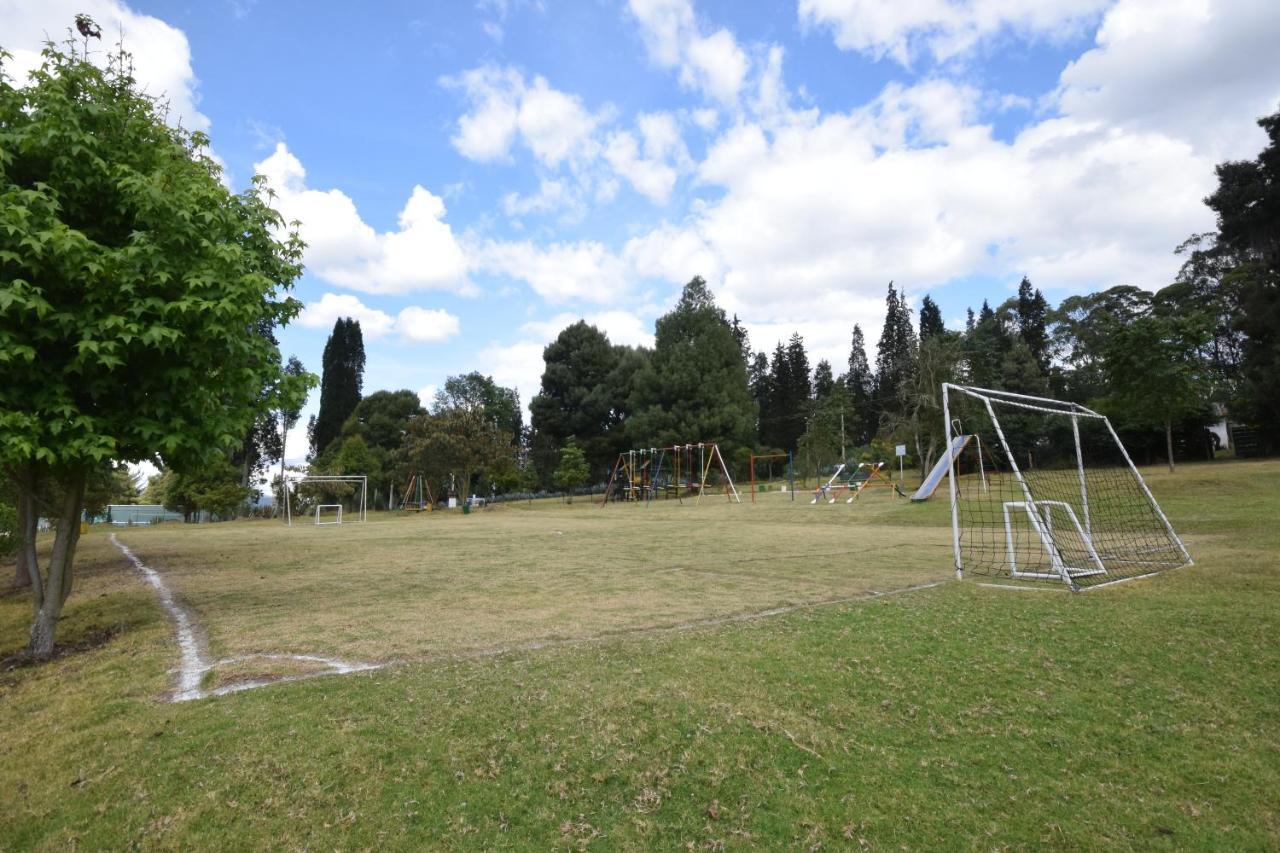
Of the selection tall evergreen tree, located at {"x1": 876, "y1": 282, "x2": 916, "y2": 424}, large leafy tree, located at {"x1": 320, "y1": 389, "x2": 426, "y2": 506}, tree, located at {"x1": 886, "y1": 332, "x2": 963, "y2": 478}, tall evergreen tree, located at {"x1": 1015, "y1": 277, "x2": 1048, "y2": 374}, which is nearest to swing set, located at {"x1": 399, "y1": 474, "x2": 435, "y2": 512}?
large leafy tree, located at {"x1": 320, "y1": 389, "x2": 426, "y2": 506}

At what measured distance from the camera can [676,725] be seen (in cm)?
393

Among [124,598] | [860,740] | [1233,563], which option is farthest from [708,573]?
[124,598]

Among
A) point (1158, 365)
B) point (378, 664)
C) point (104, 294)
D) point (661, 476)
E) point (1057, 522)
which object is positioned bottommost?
point (1057, 522)

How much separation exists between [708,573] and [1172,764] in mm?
7262

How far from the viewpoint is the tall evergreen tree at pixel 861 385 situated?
66.3m

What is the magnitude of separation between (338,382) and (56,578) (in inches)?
2347

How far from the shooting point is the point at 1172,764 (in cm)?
347

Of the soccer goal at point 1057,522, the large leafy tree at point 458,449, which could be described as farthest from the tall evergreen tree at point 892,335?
the large leafy tree at point 458,449

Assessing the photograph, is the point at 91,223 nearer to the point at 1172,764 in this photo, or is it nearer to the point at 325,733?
the point at 325,733

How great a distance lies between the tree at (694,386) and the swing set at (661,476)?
172 cm

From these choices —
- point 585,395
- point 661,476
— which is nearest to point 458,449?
point 661,476

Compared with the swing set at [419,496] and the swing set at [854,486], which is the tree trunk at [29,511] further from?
the swing set at [419,496]

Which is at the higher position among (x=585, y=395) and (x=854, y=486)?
(x=585, y=395)

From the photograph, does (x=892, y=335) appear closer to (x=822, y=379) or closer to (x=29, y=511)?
(x=822, y=379)
